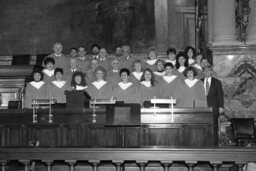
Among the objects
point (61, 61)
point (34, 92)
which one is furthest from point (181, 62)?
point (34, 92)

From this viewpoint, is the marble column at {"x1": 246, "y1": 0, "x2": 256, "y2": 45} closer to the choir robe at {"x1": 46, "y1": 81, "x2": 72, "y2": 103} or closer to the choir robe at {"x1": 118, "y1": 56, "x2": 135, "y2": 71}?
the choir robe at {"x1": 118, "y1": 56, "x2": 135, "y2": 71}

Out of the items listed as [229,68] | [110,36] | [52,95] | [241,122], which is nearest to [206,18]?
[229,68]

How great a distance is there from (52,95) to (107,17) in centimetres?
608

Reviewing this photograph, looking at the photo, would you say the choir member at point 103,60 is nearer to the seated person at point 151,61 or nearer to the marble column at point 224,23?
the seated person at point 151,61

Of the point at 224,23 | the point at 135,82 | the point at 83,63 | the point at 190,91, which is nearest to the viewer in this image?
the point at 190,91

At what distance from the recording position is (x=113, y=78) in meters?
11.6

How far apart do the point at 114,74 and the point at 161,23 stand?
4.66m

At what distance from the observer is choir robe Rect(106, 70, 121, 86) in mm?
11398

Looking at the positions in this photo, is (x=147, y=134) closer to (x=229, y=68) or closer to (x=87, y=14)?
(x=229, y=68)

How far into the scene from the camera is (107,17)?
16562mm

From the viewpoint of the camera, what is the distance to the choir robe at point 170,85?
1080cm

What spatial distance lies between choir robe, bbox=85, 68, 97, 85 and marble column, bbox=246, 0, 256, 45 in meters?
4.12

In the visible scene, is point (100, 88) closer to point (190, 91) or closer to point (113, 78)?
point (113, 78)

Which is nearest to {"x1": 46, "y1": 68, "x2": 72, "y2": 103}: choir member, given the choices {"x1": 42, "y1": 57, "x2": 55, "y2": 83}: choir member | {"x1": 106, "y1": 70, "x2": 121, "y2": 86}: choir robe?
{"x1": 42, "y1": 57, "x2": 55, "y2": 83}: choir member
